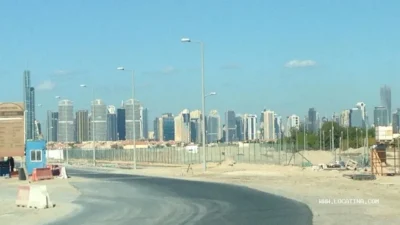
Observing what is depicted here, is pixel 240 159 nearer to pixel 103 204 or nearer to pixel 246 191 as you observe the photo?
pixel 246 191

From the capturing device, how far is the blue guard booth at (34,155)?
5522 centimetres

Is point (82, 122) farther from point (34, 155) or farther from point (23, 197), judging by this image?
point (23, 197)

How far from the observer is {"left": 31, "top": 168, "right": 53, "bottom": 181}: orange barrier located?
48156 millimetres

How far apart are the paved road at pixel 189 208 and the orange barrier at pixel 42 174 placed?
14.8 metres

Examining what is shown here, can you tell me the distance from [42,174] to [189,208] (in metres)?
26.7

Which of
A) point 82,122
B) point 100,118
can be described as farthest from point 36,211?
point 82,122

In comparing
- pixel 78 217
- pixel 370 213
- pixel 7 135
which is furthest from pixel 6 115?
pixel 370 213

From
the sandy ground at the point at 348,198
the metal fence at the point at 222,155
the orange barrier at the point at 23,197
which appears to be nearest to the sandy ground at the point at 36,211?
the orange barrier at the point at 23,197

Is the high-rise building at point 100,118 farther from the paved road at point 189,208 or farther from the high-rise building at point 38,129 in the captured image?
the paved road at point 189,208

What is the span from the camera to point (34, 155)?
55.4 metres

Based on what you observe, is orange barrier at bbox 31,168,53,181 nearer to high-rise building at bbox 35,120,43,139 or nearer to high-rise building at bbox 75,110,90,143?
high-rise building at bbox 35,120,43,139

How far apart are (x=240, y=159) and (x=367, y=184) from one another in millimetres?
48997

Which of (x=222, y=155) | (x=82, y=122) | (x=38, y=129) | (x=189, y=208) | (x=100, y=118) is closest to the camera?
(x=189, y=208)

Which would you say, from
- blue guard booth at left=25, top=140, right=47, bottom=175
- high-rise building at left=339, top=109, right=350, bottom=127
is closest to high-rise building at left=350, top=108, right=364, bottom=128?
high-rise building at left=339, top=109, right=350, bottom=127
